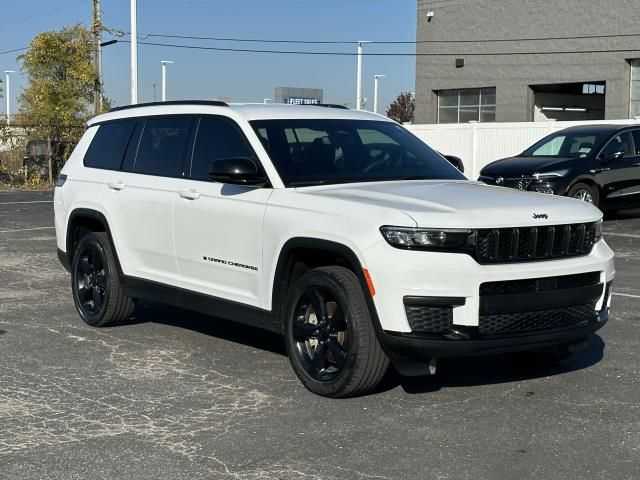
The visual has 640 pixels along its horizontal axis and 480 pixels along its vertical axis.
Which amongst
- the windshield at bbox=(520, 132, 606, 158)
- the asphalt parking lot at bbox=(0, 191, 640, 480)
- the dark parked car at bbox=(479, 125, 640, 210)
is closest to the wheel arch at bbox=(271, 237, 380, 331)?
the asphalt parking lot at bbox=(0, 191, 640, 480)

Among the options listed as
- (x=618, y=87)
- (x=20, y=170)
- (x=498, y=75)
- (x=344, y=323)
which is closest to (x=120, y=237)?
(x=344, y=323)

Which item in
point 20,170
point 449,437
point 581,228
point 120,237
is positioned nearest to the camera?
point 449,437

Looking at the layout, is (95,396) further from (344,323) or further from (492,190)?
(492,190)

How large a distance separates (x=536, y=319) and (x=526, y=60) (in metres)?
34.4

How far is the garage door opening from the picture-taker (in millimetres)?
39656

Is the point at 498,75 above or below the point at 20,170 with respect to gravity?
above

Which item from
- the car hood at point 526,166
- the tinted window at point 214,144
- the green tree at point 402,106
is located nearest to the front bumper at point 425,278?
the tinted window at point 214,144

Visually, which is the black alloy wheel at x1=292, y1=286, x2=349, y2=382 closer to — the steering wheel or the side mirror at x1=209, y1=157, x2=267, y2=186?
the side mirror at x1=209, y1=157, x2=267, y2=186

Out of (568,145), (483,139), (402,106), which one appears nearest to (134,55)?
(483,139)

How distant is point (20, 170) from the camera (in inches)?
1221

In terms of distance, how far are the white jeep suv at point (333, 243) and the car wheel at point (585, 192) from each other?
1014 centimetres

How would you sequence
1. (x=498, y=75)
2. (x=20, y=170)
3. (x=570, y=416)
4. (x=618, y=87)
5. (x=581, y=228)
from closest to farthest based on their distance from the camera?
(x=570, y=416) < (x=581, y=228) < (x=20, y=170) < (x=618, y=87) < (x=498, y=75)

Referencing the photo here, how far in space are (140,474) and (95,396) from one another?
4.84 feet

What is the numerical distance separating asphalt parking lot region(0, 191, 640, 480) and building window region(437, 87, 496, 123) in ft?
110
